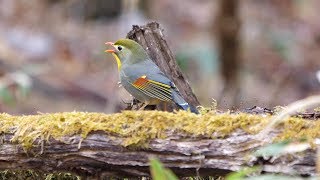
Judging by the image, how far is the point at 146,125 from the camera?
3.09 m

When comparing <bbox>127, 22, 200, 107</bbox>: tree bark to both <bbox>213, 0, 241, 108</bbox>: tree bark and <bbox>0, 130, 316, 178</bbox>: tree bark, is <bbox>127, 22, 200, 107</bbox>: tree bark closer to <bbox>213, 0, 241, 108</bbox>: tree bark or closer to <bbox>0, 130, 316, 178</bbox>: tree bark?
<bbox>0, 130, 316, 178</bbox>: tree bark

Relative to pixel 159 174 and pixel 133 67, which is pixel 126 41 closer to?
pixel 133 67

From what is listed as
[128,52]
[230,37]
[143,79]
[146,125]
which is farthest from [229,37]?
[146,125]

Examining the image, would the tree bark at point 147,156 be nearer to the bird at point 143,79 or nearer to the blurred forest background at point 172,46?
the bird at point 143,79

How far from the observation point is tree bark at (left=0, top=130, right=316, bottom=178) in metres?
2.88

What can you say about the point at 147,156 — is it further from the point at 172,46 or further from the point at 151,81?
the point at 172,46

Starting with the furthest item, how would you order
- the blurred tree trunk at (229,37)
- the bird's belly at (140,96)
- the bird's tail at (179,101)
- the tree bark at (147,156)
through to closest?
1. the blurred tree trunk at (229,37)
2. the bird's belly at (140,96)
3. the bird's tail at (179,101)
4. the tree bark at (147,156)

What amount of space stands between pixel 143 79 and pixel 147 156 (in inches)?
48.8

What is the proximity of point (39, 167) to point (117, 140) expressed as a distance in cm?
44

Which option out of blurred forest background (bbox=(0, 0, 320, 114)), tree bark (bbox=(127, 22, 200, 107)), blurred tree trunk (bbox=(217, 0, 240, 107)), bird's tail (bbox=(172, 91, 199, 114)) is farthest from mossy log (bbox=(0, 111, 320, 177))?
blurred tree trunk (bbox=(217, 0, 240, 107))

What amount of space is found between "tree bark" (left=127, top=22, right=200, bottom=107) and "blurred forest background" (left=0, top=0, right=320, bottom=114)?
10.0 ft

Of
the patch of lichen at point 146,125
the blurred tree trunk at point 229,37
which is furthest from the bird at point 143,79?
the blurred tree trunk at point 229,37

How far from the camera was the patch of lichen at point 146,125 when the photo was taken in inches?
115

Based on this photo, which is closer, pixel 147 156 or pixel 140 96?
pixel 147 156
